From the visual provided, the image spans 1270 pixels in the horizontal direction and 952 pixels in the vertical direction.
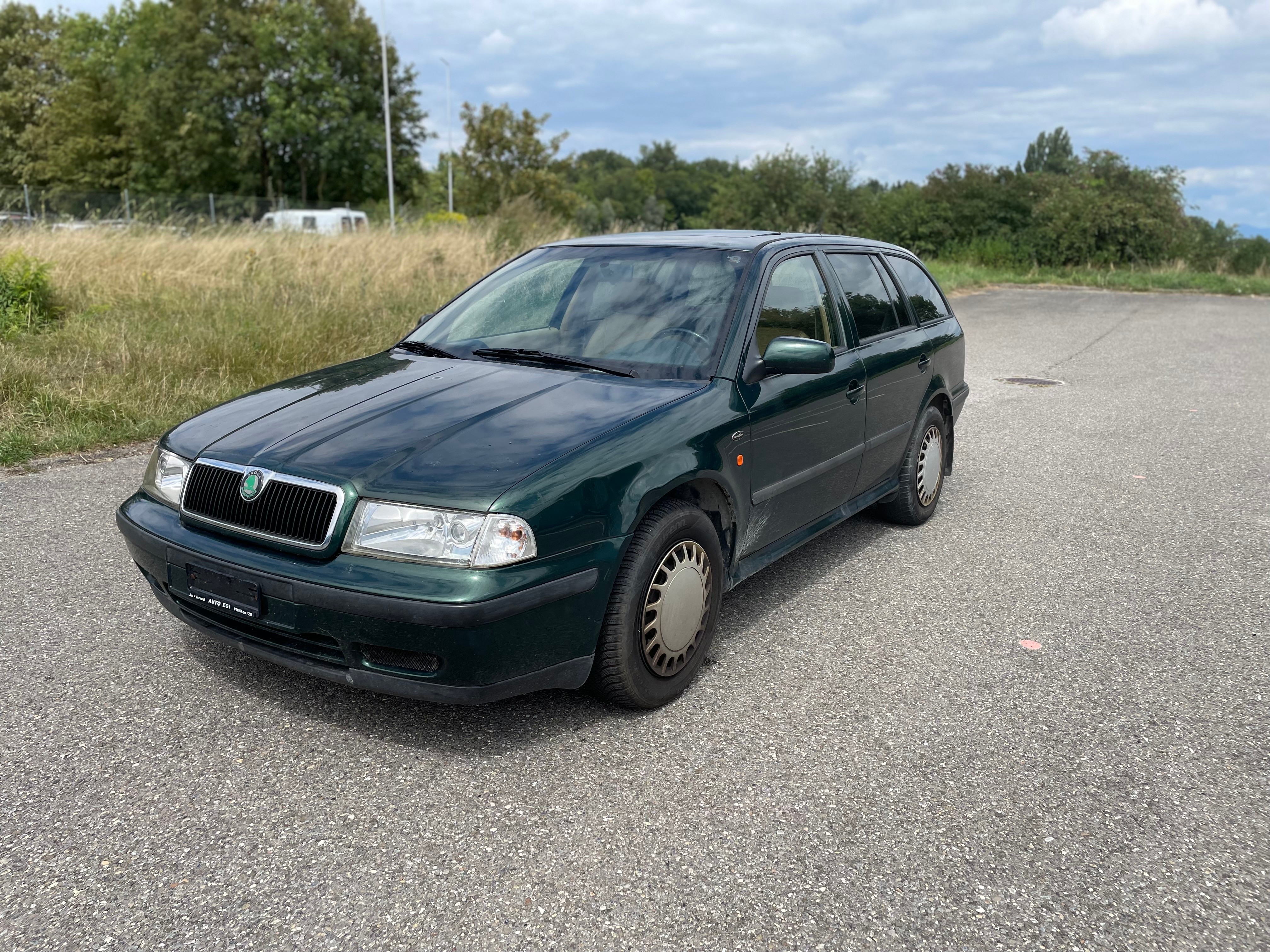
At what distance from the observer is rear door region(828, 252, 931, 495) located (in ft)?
15.6

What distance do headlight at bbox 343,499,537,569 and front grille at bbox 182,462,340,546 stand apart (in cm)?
A: 12

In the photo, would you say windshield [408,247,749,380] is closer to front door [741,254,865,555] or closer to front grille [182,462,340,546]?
front door [741,254,865,555]

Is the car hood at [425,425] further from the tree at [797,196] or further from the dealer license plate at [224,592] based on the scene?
the tree at [797,196]

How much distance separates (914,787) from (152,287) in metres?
10.7

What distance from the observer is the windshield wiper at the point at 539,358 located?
381cm

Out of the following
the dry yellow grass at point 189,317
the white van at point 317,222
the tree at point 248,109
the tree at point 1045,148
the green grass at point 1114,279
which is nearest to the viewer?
the dry yellow grass at point 189,317

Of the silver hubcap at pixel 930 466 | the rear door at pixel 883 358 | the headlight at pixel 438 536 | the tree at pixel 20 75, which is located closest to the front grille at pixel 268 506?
the headlight at pixel 438 536

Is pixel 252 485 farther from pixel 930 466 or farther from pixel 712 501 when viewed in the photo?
pixel 930 466

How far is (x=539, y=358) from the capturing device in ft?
13.0

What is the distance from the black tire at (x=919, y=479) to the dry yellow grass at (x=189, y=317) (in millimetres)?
4964

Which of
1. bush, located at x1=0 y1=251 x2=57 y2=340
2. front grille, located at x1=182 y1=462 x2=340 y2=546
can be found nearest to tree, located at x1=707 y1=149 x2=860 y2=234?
bush, located at x1=0 y1=251 x2=57 y2=340

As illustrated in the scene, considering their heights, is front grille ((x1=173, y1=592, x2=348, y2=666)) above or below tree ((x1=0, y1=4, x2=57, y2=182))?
below

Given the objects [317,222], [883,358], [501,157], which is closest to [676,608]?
[883,358]

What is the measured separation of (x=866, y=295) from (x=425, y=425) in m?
→ 2.62
